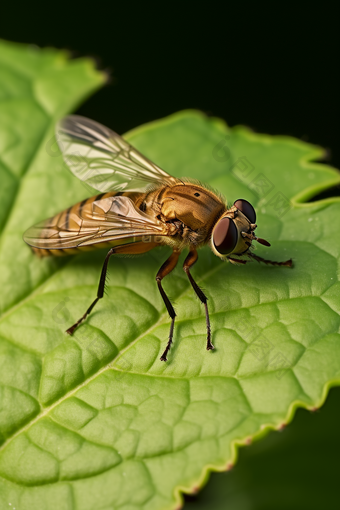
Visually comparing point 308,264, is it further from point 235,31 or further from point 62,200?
point 235,31

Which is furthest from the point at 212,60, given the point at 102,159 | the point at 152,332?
the point at 152,332

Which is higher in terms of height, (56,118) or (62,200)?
(56,118)

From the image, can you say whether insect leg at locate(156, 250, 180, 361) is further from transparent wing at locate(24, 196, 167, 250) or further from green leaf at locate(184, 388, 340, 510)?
green leaf at locate(184, 388, 340, 510)

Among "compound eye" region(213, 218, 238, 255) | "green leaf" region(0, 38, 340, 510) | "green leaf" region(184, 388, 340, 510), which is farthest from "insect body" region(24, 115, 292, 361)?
"green leaf" region(184, 388, 340, 510)

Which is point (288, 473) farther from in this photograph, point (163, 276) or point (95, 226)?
point (95, 226)

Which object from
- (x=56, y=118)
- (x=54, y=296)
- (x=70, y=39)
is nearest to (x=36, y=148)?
(x=56, y=118)

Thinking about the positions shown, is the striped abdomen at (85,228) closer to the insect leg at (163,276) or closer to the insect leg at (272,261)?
the insect leg at (163,276)
